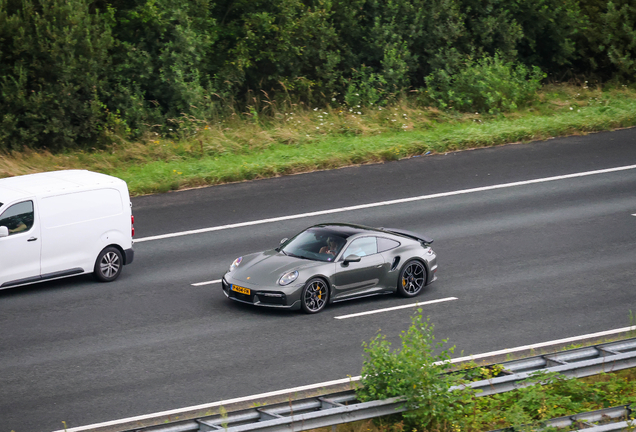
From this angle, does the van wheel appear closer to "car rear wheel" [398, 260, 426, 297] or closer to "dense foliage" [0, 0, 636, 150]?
"car rear wheel" [398, 260, 426, 297]

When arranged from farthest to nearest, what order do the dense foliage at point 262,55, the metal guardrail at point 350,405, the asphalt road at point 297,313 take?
the dense foliage at point 262,55
the asphalt road at point 297,313
the metal guardrail at point 350,405

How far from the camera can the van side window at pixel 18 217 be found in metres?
13.8

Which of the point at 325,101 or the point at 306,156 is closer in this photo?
the point at 306,156

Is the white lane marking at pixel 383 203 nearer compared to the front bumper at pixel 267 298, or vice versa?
the front bumper at pixel 267 298

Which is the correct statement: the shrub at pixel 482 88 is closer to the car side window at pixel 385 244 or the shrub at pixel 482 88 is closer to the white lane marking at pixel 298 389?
the car side window at pixel 385 244

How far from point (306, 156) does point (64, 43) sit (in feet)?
25.8

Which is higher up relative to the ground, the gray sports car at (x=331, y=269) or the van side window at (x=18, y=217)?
the van side window at (x=18, y=217)

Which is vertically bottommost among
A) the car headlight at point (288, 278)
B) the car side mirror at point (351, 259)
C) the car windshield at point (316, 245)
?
the car headlight at point (288, 278)

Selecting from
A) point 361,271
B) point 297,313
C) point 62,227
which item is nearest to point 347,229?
point 361,271

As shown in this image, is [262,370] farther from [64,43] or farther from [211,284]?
[64,43]

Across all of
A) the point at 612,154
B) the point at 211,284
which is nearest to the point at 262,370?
the point at 211,284

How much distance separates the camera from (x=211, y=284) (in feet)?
47.8

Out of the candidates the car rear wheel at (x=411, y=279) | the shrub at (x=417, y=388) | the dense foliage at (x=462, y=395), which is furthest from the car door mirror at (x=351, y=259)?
the shrub at (x=417, y=388)

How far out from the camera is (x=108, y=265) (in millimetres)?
14867
